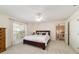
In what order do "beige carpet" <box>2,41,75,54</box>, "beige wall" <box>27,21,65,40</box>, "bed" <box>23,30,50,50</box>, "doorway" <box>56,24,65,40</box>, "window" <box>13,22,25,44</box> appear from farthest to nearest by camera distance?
1. "doorway" <box>56,24,65,40</box>
2. "beige wall" <box>27,21,65,40</box>
3. "window" <box>13,22,25,44</box>
4. "bed" <box>23,30,50,50</box>
5. "beige carpet" <box>2,41,75,54</box>

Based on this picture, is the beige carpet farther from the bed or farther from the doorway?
the doorway

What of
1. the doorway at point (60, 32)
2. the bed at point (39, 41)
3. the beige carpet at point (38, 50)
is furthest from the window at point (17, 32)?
the doorway at point (60, 32)

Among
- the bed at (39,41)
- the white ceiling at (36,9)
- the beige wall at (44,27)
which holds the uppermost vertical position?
the white ceiling at (36,9)

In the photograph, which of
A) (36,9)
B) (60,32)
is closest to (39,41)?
(36,9)

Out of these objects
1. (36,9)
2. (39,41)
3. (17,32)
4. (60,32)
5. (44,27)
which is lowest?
(39,41)

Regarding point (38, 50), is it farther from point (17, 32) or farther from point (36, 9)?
point (17, 32)

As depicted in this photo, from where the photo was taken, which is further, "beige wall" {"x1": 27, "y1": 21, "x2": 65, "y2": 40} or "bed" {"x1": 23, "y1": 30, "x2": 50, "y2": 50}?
"beige wall" {"x1": 27, "y1": 21, "x2": 65, "y2": 40}

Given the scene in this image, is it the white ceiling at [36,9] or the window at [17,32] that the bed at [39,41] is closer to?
the window at [17,32]

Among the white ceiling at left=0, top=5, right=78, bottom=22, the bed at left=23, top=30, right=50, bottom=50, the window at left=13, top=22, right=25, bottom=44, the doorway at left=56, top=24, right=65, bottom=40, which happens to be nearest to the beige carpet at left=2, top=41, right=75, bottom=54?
the bed at left=23, top=30, right=50, bottom=50

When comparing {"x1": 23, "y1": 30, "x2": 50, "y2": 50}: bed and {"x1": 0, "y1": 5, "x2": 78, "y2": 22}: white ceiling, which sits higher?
{"x1": 0, "y1": 5, "x2": 78, "y2": 22}: white ceiling
